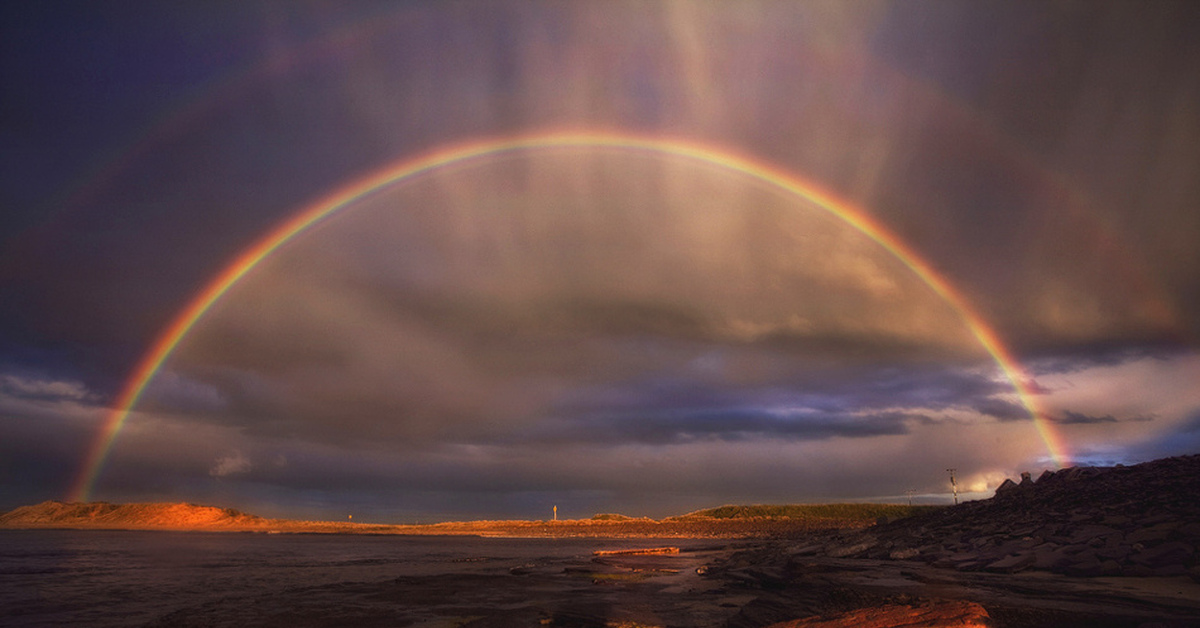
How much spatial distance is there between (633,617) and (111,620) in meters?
15.7

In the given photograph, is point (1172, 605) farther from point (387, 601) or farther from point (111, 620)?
→ point (111, 620)

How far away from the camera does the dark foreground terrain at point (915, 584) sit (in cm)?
1206

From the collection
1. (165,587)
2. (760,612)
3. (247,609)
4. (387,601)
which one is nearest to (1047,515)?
(760,612)

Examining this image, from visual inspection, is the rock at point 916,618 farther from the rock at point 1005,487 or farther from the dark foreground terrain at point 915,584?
the rock at point 1005,487

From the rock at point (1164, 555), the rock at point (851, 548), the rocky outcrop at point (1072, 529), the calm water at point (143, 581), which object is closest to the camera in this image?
the rock at point (1164, 555)

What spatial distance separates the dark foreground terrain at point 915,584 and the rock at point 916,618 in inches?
1.6

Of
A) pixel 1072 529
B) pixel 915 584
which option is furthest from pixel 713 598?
pixel 1072 529

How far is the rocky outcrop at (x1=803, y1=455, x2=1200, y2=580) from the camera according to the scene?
15.8 m

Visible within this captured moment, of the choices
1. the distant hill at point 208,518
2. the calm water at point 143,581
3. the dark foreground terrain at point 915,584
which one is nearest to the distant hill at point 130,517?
the distant hill at point 208,518

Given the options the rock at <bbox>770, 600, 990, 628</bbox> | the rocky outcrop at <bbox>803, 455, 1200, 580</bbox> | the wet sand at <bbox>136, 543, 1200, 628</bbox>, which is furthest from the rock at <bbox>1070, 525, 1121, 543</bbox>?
the rock at <bbox>770, 600, 990, 628</bbox>

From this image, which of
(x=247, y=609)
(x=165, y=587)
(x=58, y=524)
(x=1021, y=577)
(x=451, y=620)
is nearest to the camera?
(x=1021, y=577)

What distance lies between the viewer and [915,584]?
16.5 metres

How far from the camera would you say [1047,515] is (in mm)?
21281

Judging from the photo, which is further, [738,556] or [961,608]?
[738,556]
